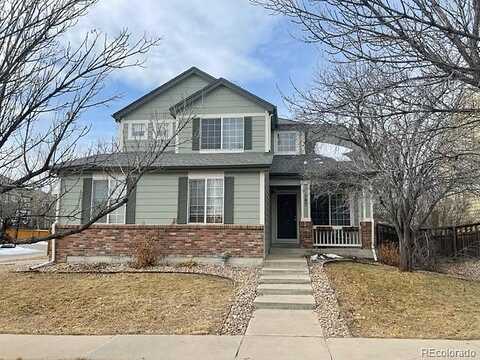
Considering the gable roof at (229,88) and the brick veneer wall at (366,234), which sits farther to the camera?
the gable roof at (229,88)

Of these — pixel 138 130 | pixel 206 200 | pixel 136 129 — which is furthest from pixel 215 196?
pixel 136 129

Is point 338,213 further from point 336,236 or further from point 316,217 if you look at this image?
point 336,236

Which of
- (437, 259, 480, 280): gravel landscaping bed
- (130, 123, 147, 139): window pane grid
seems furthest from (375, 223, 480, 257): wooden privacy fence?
(130, 123, 147, 139): window pane grid

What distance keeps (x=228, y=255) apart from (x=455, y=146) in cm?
716

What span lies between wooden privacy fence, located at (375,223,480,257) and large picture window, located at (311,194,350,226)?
145 cm

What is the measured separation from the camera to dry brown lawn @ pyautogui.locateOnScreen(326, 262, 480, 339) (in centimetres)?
765

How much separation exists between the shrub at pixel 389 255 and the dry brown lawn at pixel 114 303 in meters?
6.41

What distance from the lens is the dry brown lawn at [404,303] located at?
7652 mm

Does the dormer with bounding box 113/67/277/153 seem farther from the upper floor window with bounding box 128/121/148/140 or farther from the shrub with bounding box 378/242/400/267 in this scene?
the shrub with bounding box 378/242/400/267

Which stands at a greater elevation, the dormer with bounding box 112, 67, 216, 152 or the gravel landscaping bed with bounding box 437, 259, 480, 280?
the dormer with bounding box 112, 67, 216, 152

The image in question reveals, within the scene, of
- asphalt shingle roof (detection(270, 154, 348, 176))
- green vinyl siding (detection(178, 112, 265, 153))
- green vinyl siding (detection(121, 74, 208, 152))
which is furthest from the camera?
green vinyl siding (detection(121, 74, 208, 152))

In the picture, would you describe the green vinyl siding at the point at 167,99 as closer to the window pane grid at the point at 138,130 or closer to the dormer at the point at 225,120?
the window pane grid at the point at 138,130

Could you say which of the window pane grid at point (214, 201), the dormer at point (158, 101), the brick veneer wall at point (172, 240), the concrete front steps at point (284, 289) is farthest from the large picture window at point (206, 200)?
the concrete front steps at point (284, 289)

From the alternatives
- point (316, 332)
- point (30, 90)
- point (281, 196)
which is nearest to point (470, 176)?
point (316, 332)
